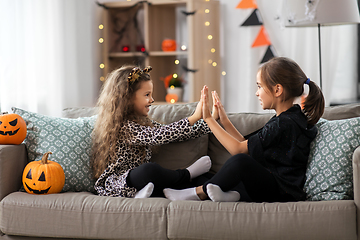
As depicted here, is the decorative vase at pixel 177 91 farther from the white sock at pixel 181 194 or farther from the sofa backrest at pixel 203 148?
the white sock at pixel 181 194

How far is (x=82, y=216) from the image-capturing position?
1571 millimetres

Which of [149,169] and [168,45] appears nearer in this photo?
[149,169]

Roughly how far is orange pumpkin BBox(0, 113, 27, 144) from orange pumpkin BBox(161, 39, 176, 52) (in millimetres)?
1810

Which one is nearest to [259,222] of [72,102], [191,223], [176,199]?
[191,223]

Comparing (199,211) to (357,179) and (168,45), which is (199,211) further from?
(168,45)

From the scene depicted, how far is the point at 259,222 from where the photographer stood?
4.75ft

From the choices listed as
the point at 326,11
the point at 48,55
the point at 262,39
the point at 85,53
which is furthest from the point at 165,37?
the point at 326,11

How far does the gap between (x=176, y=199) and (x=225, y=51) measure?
2.21 meters

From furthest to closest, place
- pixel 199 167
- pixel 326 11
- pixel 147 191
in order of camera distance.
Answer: pixel 326 11 < pixel 199 167 < pixel 147 191

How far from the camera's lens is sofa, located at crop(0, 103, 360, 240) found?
1430 mm

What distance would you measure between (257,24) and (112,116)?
202cm

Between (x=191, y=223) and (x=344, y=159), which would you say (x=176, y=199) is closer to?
(x=191, y=223)

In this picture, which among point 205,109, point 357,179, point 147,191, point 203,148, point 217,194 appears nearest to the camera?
point 357,179

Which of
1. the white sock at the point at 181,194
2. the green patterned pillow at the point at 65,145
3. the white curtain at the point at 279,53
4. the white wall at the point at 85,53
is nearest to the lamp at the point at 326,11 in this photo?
the white wall at the point at 85,53
